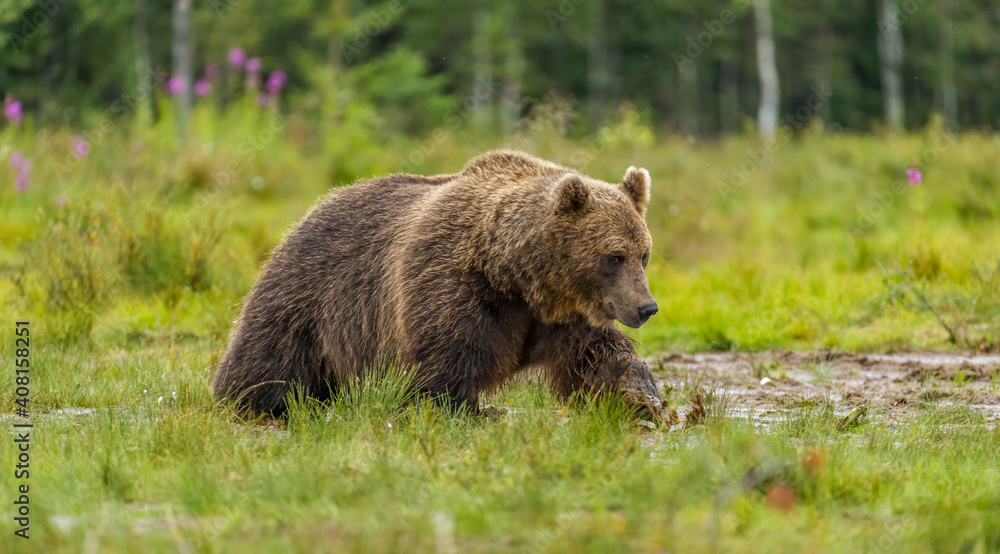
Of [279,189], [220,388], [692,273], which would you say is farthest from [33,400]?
[279,189]

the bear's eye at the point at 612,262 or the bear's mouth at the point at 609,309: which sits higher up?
the bear's eye at the point at 612,262

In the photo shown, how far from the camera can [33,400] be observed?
5699 mm

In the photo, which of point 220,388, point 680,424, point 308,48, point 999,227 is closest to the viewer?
point 680,424

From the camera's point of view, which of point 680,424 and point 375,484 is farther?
point 680,424

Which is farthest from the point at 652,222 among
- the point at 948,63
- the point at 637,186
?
the point at 948,63

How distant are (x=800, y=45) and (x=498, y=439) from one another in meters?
41.6

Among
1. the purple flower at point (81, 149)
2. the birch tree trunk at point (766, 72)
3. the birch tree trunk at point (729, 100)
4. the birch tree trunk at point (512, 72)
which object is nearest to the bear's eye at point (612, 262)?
the purple flower at point (81, 149)

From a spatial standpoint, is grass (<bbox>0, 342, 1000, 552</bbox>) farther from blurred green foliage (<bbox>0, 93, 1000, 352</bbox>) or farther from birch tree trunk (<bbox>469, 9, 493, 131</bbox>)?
birch tree trunk (<bbox>469, 9, 493, 131</bbox>)

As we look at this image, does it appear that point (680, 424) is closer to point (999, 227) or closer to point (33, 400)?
point (33, 400)

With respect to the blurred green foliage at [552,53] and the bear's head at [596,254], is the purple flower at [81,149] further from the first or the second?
the bear's head at [596,254]

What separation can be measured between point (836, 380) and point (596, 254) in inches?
98.7

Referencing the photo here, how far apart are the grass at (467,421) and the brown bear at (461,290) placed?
0.30 metres

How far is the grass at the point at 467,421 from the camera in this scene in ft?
10.9

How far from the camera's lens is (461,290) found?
17.0ft
